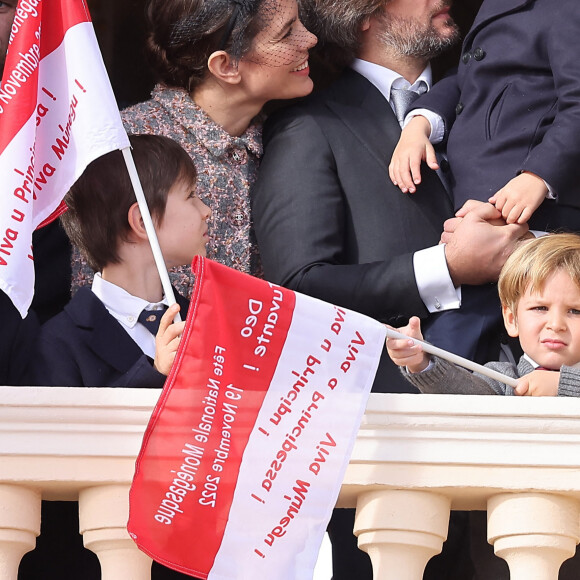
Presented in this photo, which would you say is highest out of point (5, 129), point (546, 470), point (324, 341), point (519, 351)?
point (5, 129)

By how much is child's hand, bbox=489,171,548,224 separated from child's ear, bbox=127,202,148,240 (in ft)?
2.75

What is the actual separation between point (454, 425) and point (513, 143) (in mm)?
1017

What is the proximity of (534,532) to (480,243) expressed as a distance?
88 centimetres

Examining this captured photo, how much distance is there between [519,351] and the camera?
12.6 feet

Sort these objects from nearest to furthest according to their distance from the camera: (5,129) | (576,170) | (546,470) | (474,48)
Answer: (546,470) → (5,129) → (576,170) → (474,48)

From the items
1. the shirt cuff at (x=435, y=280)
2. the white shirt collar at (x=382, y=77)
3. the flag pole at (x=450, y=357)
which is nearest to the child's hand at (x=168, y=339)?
the flag pole at (x=450, y=357)

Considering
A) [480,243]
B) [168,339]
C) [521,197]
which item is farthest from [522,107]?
[168,339]

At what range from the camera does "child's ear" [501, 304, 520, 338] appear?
3.51m

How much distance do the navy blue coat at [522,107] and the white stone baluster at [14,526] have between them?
4.62 ft

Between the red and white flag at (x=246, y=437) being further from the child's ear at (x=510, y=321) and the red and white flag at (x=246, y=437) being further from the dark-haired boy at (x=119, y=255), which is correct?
the child's ear at (x=510, y=321)

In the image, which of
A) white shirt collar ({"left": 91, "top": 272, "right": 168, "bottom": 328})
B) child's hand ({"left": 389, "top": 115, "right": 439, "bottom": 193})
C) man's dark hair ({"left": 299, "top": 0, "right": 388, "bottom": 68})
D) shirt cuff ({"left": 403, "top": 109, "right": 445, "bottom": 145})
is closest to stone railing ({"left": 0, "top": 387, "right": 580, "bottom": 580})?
white shirt collar ({"left": 91, "top": 272, "right": 168, "bottom": 328})

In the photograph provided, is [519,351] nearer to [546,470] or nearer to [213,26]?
[546,470]

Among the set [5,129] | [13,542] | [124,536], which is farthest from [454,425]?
[5,129]

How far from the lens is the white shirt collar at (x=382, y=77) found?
4.39m
